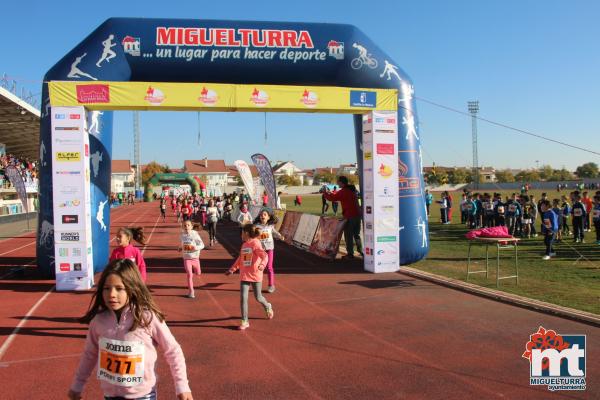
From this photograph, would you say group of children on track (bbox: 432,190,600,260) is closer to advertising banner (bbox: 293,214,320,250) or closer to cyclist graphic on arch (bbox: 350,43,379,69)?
cyclist graphic on arch (bbox: 350,43,379,69)

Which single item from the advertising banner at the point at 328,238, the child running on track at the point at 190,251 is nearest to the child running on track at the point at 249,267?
the child running on track at the point at 190,251

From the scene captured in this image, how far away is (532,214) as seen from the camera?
60.0ft

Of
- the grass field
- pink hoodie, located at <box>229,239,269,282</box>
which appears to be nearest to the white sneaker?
pink hoodie, located at <box>229,239,269,282</box>

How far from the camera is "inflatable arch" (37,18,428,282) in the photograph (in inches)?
448

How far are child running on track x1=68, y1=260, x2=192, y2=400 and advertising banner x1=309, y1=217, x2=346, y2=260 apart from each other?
11.2 meters

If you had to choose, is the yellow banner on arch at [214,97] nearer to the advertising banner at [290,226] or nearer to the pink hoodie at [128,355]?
the advertising banner at [290,226]

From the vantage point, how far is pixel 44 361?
5.90 metres

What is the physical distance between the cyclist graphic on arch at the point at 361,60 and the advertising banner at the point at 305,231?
18.4ft

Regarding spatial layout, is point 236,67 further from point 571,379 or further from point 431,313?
point 571,379

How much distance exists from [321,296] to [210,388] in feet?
14.8
